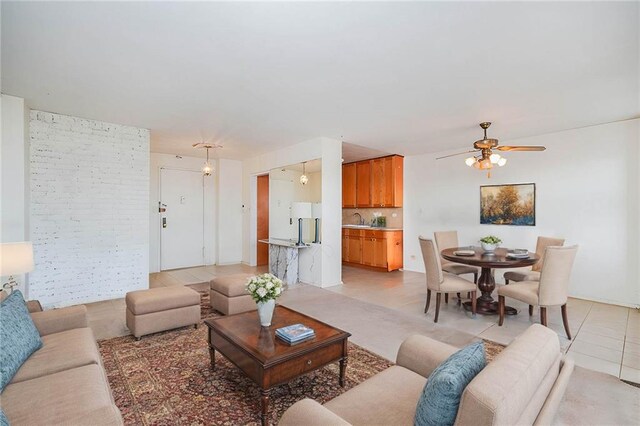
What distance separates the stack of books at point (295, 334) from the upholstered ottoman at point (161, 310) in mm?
1581

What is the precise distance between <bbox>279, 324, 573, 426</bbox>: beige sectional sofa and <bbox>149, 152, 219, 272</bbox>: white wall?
6.39 metres

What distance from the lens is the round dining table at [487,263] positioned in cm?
353

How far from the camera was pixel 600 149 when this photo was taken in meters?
4.55

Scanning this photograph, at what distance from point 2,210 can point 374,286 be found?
5196 mm

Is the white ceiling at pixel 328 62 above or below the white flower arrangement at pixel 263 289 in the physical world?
above

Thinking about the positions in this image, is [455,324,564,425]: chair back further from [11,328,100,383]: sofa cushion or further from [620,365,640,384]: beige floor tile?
[11,328,100,383]: sofa cushion

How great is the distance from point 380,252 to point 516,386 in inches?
234

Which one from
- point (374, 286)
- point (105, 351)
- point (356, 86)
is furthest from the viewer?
point (374, 286)

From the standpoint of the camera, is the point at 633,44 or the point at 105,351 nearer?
the point at 633,44

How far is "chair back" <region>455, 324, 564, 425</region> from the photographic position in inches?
34.6

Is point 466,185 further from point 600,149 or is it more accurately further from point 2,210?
point 2,210

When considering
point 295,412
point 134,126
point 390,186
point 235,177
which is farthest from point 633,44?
point 235,177

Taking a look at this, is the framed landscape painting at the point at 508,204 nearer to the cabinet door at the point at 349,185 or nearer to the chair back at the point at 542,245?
the chair back at the point at 542,245

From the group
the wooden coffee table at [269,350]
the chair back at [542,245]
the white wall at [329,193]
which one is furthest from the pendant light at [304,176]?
the chair back at [542,245]
